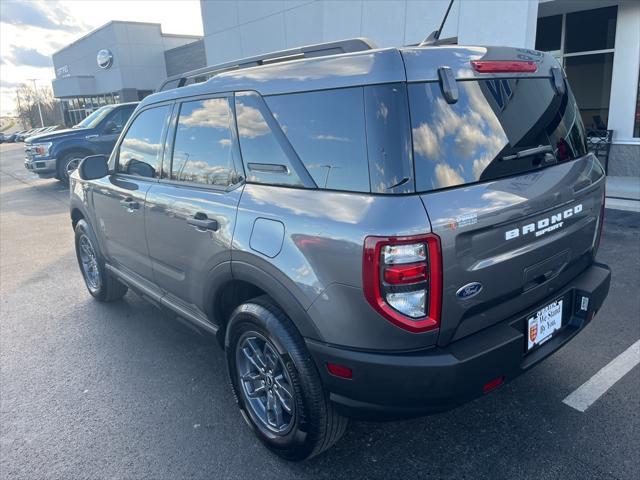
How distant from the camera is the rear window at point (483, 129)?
2.03 meters

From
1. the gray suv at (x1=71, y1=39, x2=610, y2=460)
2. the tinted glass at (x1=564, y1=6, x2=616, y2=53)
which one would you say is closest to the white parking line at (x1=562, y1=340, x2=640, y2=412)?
the gray suv at (x1=71, y1=39, x2=610, y2=460)

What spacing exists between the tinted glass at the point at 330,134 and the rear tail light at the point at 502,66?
60 centimetres

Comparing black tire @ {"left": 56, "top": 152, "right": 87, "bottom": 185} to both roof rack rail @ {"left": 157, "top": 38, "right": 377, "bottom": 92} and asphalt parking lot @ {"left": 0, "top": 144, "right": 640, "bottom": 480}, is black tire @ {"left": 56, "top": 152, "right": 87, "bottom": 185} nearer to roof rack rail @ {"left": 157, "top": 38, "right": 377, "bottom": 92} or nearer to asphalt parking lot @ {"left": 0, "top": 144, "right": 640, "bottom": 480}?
asphalt parking lot @ {"left": 0, "top": 144, "right": 640, "bottom": 480}

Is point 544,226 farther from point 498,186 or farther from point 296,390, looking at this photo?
point 296,390

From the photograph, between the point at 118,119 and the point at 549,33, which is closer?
the point at 549,33

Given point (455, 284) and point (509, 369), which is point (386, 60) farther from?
point (509, 369)

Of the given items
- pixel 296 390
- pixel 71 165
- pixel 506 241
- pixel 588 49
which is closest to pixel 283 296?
pixel 296 390

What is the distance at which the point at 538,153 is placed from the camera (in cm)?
244

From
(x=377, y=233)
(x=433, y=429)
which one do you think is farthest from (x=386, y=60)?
(x=433, y=429)

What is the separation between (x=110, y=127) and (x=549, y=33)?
10737 millimetres

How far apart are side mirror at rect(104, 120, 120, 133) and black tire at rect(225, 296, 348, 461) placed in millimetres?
11273

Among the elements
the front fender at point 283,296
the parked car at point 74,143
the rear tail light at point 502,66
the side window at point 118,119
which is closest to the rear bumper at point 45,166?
the parked car at point 74,143

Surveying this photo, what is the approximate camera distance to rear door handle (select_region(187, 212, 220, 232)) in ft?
8.79

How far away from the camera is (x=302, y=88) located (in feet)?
7.68
